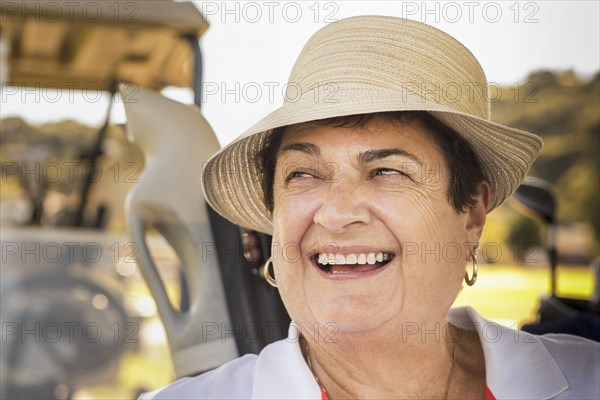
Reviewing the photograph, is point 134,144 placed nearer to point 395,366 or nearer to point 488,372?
point 395,366

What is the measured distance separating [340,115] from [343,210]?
→ 0.16 meters

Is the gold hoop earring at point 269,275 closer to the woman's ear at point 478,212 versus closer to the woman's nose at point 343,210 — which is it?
the woman's nose at point 343,210

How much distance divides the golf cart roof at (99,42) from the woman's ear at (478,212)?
66 centimetres

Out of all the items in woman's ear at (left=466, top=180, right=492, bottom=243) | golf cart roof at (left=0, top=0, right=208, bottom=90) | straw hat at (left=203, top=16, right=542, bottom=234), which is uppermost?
golf cart roof at (left=0, top=0, right=208, bottom=90)

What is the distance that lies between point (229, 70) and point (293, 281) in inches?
19.5

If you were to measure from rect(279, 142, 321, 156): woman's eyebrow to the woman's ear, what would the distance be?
1.06 ft

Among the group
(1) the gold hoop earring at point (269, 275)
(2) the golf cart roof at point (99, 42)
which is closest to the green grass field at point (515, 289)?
(1) the gold hoop earring at point (269, 275)

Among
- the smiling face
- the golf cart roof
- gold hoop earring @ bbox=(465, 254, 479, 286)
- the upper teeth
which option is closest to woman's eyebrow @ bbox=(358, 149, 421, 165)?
the smiling face

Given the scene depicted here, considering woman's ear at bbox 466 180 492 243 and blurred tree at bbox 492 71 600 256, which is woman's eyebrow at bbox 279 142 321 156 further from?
blurred tree at bbox 492 71 600 256

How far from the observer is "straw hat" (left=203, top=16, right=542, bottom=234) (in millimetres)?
1427

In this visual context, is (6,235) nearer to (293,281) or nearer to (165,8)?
(165,8)

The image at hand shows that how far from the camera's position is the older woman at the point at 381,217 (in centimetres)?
143

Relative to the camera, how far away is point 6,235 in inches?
130

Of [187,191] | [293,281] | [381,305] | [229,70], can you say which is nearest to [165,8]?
[229,70]
